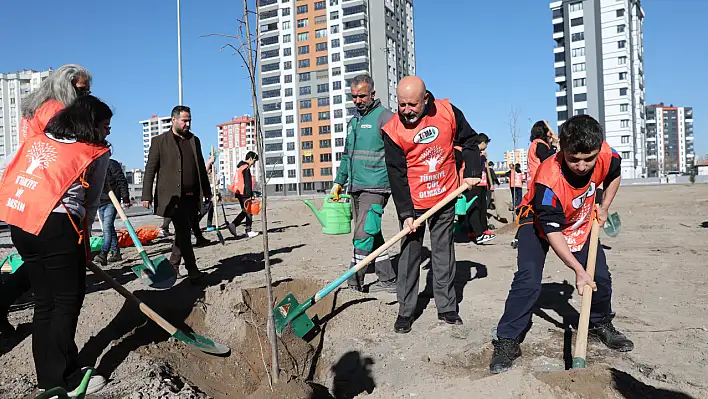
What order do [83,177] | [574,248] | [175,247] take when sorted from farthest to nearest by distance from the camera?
1. [175,247]
2. [574,248]
3. [83,177]

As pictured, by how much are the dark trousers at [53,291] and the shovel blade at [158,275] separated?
137cm

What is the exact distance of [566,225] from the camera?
10.8 feet

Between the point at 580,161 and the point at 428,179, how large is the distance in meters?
1.29

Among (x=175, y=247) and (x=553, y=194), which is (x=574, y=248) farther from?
(x=175, y=247)

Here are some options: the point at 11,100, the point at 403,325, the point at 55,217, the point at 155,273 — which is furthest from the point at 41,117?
the point at 11,100

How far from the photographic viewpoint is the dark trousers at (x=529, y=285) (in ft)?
10.3

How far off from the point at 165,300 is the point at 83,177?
2.19 m

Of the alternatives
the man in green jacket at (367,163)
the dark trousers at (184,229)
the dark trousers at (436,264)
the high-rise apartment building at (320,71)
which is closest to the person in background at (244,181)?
the dark trousers at (184,229)

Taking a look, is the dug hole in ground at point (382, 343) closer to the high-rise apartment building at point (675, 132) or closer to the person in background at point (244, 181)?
the person in background at point (244, 181)

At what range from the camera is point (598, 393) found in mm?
2365

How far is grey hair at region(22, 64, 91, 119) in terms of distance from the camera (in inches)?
133

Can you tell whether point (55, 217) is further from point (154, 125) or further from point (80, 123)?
point (154, 125)

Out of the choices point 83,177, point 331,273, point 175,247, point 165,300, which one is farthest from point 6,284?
point 331,273

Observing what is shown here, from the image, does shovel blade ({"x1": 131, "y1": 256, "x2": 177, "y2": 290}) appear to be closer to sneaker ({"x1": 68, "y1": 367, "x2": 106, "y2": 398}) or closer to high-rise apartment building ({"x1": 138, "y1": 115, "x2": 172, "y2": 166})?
sneaker ({"x1": 68, "y1": 367, "x2": 106, "y2": 398})
